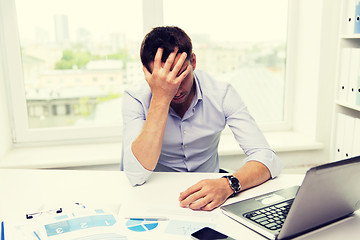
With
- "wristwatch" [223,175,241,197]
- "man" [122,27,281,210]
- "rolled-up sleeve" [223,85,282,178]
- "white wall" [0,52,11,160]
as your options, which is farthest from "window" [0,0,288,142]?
"wristwatch" [223,175,241,197]

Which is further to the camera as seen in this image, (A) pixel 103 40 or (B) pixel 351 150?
(A) pixel 103 40

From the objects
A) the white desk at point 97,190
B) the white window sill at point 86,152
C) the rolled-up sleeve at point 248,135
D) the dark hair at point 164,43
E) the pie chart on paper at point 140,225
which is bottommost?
the white window sill at point 86,152

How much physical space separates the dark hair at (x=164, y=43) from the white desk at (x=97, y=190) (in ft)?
1.51

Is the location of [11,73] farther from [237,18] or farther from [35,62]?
[237,18]

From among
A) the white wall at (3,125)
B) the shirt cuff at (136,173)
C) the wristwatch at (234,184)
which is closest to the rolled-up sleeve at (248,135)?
the wristwatch at (234,184)

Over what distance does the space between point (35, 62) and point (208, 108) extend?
51.2 inches

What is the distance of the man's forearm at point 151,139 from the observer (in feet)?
→ 4.39

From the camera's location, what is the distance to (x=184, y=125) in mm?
1553

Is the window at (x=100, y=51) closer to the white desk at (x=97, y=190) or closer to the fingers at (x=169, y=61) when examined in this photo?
the white desk at (x=97, y=190)

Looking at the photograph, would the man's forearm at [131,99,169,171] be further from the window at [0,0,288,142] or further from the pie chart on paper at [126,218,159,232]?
the window at [0,0,288,142]

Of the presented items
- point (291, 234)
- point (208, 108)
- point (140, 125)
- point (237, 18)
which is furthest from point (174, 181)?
point (237, 18)

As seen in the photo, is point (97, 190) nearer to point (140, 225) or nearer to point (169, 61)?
point (140, 225)

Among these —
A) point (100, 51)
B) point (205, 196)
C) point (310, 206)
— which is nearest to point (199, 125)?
point (205, 196)

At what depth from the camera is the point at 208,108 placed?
5.22 feet
